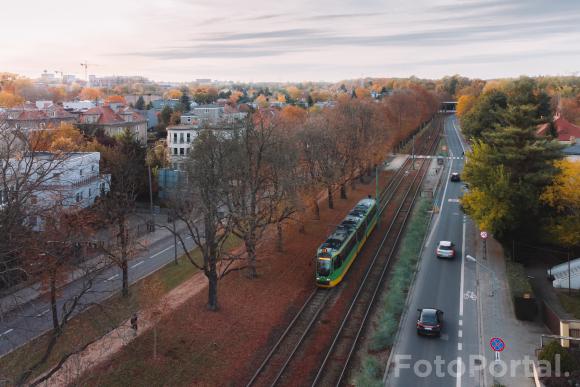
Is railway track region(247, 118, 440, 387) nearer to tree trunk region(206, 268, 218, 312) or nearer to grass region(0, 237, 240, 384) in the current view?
tree trunk region(206, 268, 218, 312)

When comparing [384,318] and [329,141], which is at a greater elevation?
[329,141]

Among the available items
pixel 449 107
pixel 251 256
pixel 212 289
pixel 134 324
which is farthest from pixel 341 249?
pixel 449 107

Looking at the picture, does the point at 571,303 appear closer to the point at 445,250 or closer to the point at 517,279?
the point at 517,279

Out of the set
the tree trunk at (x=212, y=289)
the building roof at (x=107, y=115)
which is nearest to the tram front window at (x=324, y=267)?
the tree trunk at (x=212, y=289)

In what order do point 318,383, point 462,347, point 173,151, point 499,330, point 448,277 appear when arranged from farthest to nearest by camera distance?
point 173,151 < point 448,277 < point 499,330 < point 462,347 < point 318,383

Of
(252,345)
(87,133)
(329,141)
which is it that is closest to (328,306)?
(252,345)

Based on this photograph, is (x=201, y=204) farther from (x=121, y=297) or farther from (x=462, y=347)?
(x=462, y=347)

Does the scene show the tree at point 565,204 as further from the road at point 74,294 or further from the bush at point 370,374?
the road at point 74,294
